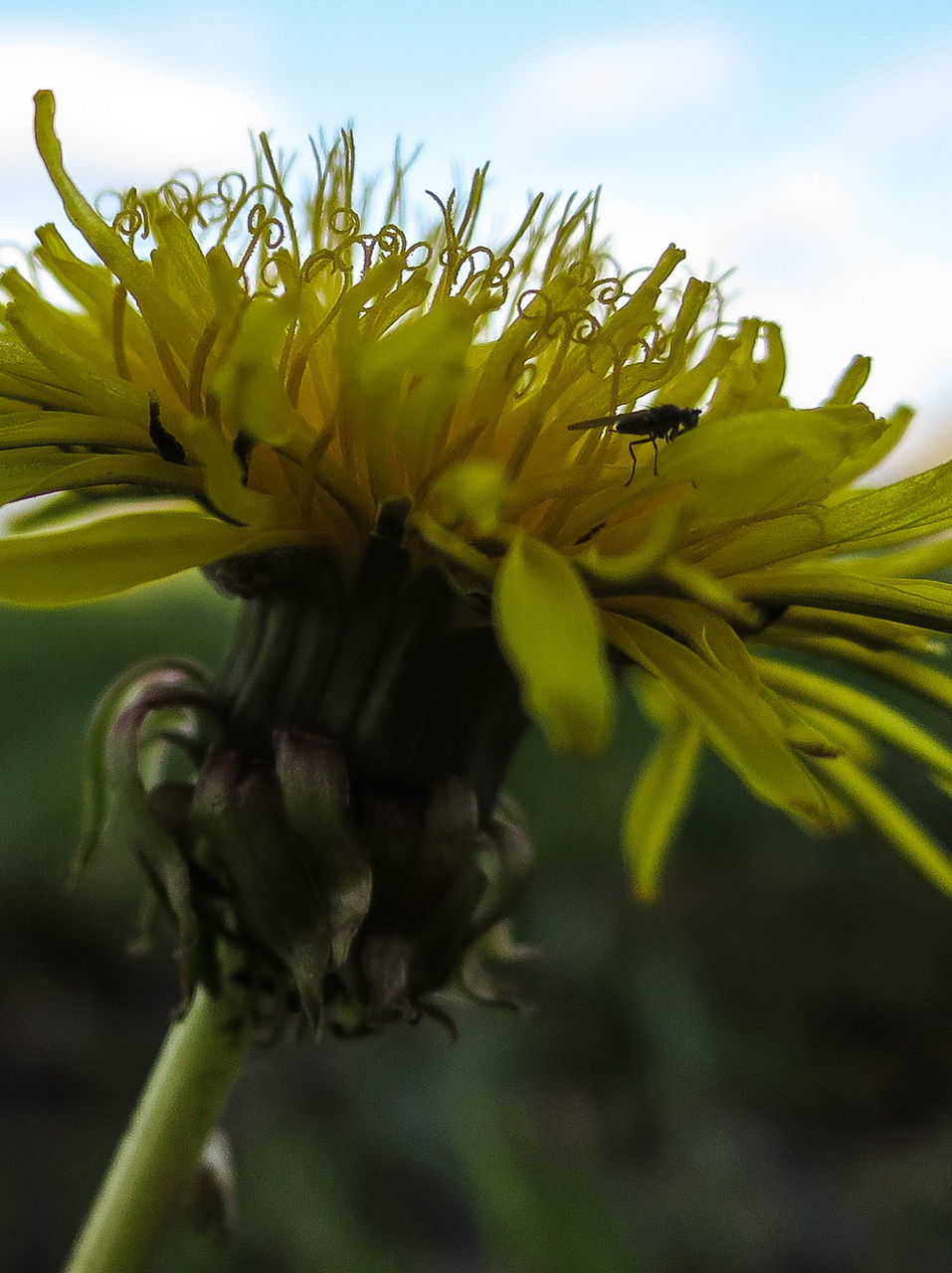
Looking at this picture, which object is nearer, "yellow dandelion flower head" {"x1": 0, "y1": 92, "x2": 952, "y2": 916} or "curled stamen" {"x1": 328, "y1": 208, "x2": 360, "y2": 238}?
"yellow dandelion flower head" {"x1": 0, "y1": 92, "x2": 952, "y2": 916}

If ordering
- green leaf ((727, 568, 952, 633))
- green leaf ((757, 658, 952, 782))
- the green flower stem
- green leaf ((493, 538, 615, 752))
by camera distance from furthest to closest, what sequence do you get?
green leaf ((757, 658, 952, 782))
the green flower stem
green leaf ((727, 568, 952, 633))
green leaf ((493, 538, 615, 752))

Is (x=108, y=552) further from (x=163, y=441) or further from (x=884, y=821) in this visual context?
(x=884, y=821)

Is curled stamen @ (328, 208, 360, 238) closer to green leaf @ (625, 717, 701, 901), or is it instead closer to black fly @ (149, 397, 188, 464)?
black fly @ (149, 397, 188, 464)

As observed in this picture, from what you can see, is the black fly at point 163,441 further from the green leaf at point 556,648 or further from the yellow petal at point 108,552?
the green leaf at point 556,648

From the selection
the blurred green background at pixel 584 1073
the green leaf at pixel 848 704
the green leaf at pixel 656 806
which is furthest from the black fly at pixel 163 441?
the blurred green background at pixel 584 1073

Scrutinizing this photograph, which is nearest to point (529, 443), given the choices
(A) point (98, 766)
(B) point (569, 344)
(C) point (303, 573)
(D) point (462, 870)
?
(B) point (569, 344)

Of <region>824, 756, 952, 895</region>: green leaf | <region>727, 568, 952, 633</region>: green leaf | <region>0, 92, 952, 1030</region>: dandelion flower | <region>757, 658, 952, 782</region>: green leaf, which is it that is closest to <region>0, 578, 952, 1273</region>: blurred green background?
<region>824, 756, 952, 895</region>: green leaf

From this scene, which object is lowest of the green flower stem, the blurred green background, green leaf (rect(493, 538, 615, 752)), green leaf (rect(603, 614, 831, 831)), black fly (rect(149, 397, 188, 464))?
the blurred green background
